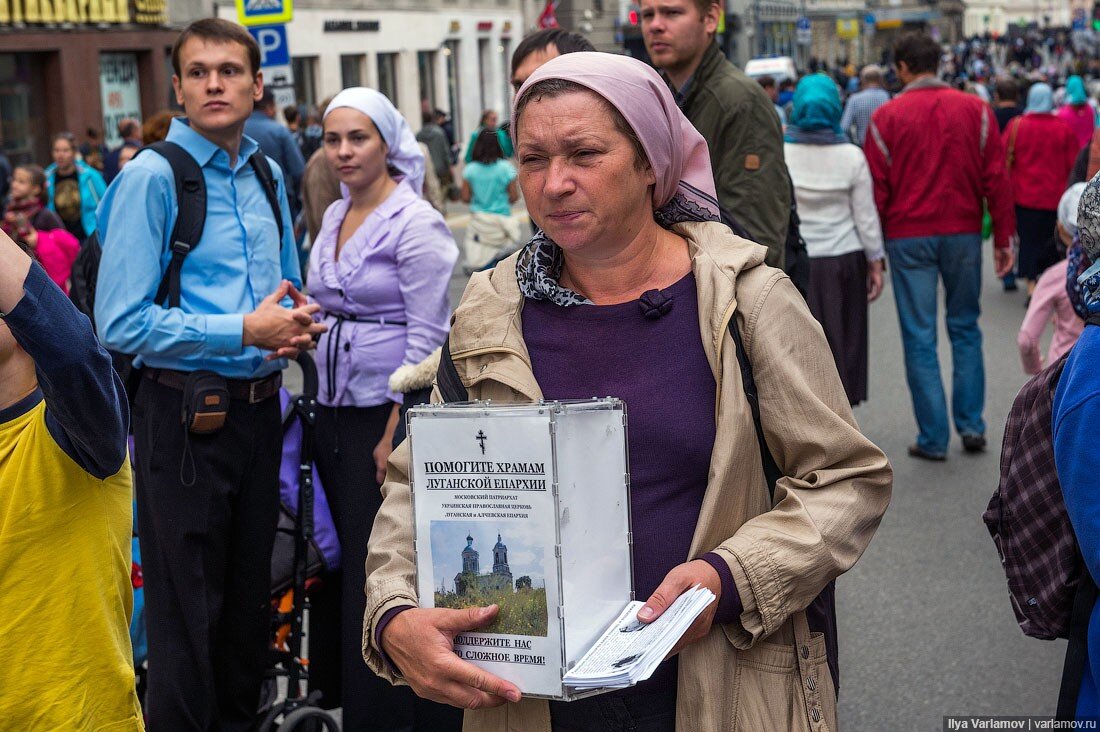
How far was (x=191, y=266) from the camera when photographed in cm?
414

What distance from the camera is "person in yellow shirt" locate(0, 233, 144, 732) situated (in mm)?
2648

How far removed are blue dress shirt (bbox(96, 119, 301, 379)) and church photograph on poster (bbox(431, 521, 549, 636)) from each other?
1.94 meters

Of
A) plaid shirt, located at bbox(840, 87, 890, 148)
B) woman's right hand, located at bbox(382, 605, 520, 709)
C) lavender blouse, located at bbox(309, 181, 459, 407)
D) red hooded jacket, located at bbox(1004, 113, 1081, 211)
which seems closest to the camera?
woman's right hand, located at bbox(382, 605, 520, 709)

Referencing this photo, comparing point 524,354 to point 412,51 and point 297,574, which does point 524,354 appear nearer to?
point 297,574

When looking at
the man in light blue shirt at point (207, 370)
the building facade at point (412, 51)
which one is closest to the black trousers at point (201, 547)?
the man in light blue shirt at point (207, 370)

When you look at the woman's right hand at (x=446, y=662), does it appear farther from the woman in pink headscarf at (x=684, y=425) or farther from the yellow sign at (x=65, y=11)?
the yellow sign at (x=65, y=11)

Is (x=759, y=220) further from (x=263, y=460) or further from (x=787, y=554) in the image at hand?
(x=787, y=554)

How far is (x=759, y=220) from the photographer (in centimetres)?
470

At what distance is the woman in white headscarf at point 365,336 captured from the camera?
4.42 m

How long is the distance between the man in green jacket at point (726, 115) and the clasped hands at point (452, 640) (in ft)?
8.15

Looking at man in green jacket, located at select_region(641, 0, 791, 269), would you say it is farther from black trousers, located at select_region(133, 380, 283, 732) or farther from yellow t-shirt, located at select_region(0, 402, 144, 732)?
yellow t-shirt, located at select_region(0, 402, 144, 732)

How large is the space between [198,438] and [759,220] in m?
1.93

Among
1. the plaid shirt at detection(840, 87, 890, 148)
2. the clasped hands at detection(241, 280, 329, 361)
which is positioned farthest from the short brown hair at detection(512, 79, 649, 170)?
the plaid shirt at detection(840, 87, 890, 148)

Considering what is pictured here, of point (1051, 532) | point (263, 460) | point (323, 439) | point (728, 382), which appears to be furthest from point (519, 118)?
point (323, 439)
